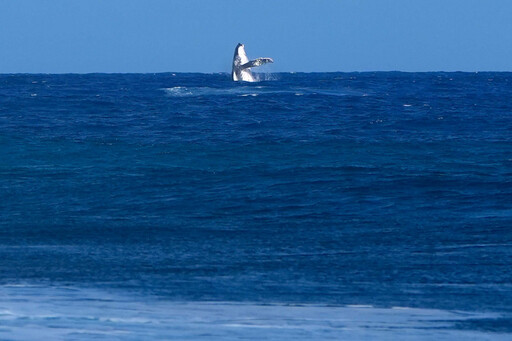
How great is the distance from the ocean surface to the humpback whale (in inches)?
1497

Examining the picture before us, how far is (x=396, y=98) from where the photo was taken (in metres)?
50.7

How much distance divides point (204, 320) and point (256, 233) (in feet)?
15.9

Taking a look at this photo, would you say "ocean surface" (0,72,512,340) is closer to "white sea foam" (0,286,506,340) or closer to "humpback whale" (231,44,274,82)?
"white sea foam" (0,286,506,340)

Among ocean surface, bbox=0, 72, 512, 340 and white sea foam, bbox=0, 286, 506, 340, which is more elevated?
white sea foam, bbox=0, 286, 506, 340

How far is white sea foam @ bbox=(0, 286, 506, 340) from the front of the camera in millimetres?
7746

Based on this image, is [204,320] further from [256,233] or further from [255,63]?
[255,63]

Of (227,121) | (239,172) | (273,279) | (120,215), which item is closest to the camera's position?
(273,279)

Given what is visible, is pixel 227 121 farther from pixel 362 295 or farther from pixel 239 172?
pixel 362 295

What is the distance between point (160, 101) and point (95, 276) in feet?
120

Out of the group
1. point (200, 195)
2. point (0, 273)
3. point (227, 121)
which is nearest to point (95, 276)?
point (0, 273)

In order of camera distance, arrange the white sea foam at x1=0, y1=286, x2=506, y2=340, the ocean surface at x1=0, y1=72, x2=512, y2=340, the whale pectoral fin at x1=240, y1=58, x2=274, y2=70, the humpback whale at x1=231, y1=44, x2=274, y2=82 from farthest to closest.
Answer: the humpback whale at x1=231, y1=44, x2=274, y2=82 < the whale pectoral fin at x1=240, y1=58, x2=274, y2=70 < the ocean surface at x1=0, y1=72, x2=512, y2=340 < the white sea foam at x1=0, y1=286, x2=506, y2=340

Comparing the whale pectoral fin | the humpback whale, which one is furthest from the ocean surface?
the humpback whale

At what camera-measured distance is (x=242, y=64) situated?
70812 millimetres

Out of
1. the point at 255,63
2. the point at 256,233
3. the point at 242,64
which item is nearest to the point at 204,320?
the point at 256,233
